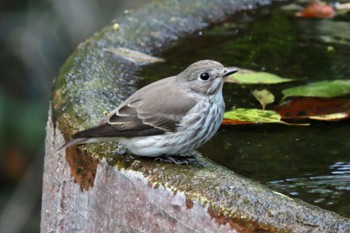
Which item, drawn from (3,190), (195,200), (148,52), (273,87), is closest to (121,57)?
(148,52)

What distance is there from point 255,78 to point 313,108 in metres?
0.41

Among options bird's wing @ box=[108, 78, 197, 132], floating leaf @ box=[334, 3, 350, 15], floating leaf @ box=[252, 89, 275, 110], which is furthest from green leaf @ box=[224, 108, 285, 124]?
floating leaf @ box=[334, 3, 350, 15]

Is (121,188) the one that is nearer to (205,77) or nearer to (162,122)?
(162,122)

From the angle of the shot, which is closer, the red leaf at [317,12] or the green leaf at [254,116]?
the green leaf at [254,116]

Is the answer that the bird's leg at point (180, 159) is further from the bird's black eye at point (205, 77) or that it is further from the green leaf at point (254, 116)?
the green leaf at point (254, 116)

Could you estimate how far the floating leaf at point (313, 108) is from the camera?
4961mm

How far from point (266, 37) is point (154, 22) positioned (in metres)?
0.71

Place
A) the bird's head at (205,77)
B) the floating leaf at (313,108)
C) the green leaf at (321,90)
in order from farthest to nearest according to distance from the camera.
Answer: the green leaf at (321,90) → the floating leaf at (313,108) → the bird's head at (205,77)

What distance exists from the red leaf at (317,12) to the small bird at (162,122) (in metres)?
2.33

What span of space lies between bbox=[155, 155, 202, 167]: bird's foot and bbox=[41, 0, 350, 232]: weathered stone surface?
47mm

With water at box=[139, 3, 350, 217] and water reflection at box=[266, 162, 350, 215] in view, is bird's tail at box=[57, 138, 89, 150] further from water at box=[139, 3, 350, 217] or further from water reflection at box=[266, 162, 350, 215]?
water reflection at box=[266, 162, 350, 215]

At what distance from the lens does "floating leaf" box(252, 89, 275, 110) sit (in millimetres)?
5012

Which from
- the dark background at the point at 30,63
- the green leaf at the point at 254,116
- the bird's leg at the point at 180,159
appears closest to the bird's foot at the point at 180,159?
the bird's leg at the point at 180,159

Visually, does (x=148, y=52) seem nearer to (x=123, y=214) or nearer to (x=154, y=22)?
(x=154, y=22)
